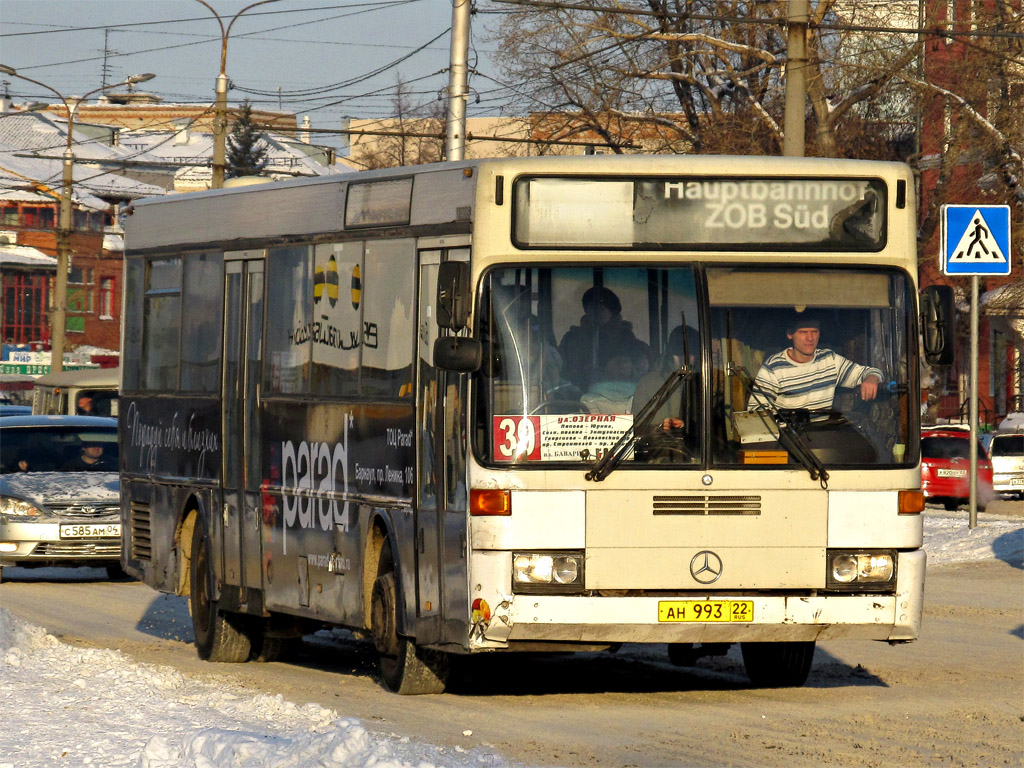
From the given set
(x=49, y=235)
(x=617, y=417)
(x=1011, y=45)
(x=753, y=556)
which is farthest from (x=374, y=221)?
(x=49, y=235)

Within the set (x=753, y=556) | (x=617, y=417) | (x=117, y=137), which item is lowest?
(x=753, y=556)

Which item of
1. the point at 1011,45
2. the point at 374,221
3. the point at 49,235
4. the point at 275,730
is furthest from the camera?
the point at 49,235

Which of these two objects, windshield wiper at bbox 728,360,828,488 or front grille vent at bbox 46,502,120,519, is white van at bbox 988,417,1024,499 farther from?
windshield wiper at bbox 728,360,828,488

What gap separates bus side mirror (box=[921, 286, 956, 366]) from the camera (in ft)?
32.2

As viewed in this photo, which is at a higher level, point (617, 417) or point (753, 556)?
point (617, 417)

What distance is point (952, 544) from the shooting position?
69.8 feet

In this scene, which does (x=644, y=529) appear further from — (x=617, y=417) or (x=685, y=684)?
(x=685, y=684)

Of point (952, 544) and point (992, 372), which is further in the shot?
point (992, 372)

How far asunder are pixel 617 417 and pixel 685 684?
2239 millimetres

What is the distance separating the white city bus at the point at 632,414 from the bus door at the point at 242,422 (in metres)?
1.64

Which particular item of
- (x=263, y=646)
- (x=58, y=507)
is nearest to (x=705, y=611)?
(x=263, y=646)

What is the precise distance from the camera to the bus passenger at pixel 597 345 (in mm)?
9438

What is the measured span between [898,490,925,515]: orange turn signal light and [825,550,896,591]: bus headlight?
0.23 metres

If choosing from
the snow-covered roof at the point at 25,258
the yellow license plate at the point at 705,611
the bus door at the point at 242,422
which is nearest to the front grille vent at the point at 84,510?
the bus door at the point at 242,422
